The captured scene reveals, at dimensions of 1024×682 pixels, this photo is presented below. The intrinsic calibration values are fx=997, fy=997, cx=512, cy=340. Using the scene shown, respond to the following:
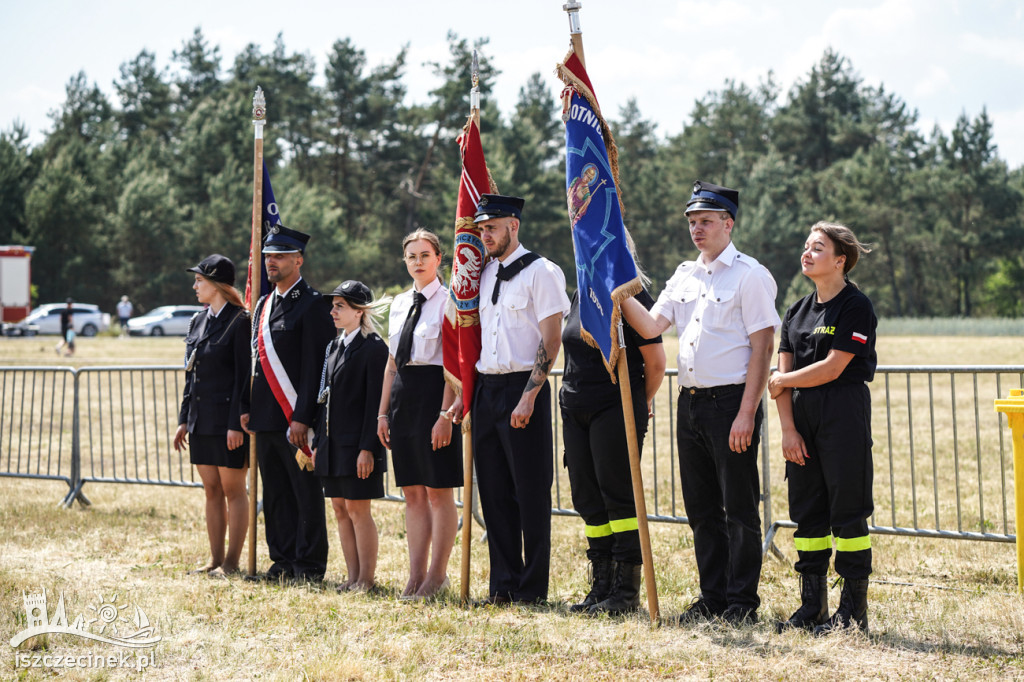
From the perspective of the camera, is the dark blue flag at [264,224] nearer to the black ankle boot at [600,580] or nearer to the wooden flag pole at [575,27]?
the wooden flag pole at [575,27]

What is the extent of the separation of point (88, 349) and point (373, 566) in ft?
92.8

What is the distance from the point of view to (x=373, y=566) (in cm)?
615

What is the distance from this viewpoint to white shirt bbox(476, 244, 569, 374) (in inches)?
213

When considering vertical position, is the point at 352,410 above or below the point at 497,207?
below

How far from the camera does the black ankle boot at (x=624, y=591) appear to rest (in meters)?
5.34

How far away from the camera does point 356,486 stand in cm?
605

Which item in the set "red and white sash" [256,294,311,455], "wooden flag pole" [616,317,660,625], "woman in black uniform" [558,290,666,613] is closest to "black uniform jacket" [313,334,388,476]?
"red and white sash" [256,294,311,455]

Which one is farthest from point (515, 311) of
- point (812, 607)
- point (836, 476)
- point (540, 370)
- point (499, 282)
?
point (812, 607)

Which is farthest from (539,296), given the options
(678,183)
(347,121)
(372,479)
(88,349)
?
(678,183)

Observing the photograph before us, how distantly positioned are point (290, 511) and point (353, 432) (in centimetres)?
91

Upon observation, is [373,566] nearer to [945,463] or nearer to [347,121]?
[945,463]

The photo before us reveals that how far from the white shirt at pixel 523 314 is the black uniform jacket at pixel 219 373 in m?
2.06

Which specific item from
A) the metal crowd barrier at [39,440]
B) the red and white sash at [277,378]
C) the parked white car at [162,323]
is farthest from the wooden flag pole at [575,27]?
the parked white car at [162,323]

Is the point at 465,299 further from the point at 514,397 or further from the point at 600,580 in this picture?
the point at 600,580
